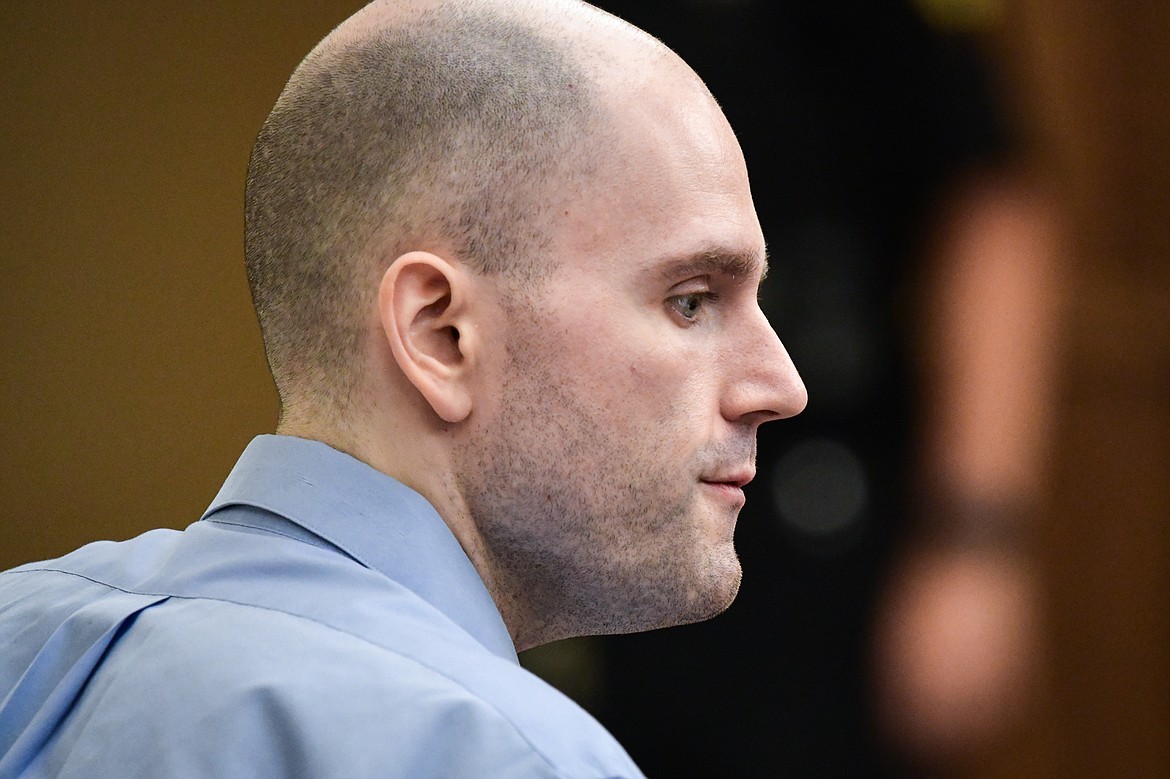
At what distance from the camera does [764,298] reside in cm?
198

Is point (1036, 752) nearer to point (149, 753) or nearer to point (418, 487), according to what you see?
point (418, 487)

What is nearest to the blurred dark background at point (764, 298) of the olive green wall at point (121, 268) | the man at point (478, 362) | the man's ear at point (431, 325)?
the olive green wall at point (121, 268)

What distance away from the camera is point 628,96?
36.2 inches

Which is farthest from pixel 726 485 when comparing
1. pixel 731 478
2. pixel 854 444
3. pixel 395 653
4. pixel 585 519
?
pixel 854 444

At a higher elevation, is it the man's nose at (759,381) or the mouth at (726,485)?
the man's nose at (759,381)

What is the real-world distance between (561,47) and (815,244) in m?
1.08

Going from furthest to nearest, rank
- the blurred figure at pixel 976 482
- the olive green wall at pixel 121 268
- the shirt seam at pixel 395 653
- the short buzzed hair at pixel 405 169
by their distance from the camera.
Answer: the blurred figure at pixel 976 482
the olive green wall at pixel 121 268
the short buzzed hair at pixel 405 169
the shirt seam at pixel 395 653

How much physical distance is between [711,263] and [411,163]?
0.72ft

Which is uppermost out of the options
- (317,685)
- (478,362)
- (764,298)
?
(764,298)

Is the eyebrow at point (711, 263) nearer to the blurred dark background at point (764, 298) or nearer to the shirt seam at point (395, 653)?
the shirt seam at point (395, 653)

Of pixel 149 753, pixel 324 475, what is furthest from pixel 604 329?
pixel 149 753

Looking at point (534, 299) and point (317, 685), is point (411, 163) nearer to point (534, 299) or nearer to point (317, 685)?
point (534, 299)

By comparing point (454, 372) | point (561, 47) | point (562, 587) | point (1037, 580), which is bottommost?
point (1037, 580)

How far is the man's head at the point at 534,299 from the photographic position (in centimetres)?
86
